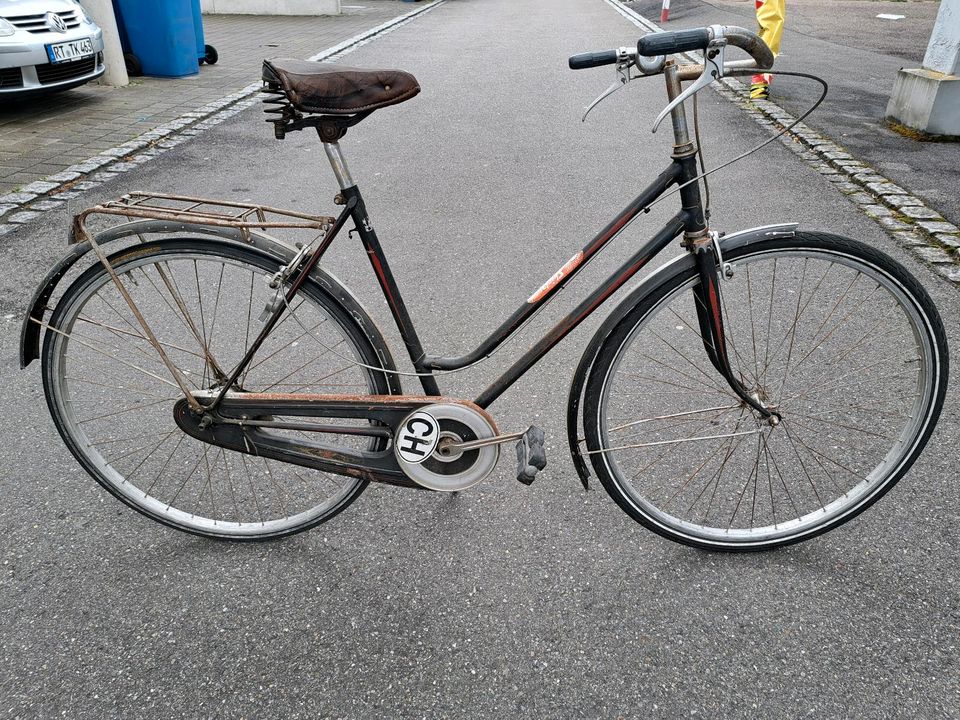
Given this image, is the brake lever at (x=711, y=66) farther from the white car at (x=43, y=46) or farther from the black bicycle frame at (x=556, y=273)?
the white car at (x=43, y=46)

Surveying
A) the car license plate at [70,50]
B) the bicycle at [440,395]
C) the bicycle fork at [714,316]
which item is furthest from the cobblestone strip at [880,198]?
the car license plate at [70,50]

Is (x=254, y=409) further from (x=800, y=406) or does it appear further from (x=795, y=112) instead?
(x=795, y=112)

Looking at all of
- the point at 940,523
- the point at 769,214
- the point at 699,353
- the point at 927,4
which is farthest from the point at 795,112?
the point at 927,4

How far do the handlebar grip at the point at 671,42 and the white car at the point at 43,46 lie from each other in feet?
24.4

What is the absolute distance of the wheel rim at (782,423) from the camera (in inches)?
98.4

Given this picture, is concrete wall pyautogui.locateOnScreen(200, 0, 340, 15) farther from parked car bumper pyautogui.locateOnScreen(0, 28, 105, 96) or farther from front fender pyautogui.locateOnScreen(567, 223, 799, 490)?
front fender pyautogui.locateOnScreen(567, 223, 799, 490)

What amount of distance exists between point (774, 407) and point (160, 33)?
973cm

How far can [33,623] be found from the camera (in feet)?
7.89

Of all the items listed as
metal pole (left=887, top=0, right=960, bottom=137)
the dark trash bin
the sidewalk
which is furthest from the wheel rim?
the dark trash bin

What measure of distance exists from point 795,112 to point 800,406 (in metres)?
6.22

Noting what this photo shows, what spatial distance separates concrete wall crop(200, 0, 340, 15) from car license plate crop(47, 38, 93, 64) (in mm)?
10203

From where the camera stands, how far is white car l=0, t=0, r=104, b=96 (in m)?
7.45

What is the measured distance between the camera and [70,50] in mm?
7973

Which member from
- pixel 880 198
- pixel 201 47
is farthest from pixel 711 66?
pixel 201 47
